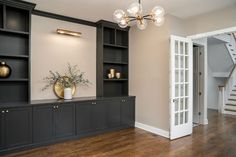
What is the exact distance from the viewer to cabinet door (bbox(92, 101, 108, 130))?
4.01 metres

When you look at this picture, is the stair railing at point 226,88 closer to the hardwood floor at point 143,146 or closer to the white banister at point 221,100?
the white banister at point 221,100

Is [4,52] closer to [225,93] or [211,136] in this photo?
[211,136]

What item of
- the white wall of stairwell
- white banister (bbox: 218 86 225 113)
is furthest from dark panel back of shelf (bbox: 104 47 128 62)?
white banister (bbox: 218 86 225 113)

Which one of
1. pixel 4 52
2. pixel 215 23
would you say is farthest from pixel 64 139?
pixel 215 23

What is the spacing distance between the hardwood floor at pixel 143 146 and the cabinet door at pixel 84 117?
0.24 metres

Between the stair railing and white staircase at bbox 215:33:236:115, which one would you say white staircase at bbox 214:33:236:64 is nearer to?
white staircase at bbox 215:33:236:115

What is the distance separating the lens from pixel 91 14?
13.1 feet

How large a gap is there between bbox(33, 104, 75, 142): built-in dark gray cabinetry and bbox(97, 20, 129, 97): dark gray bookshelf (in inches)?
45.2

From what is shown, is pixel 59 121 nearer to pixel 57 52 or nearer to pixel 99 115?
pixel 99 115

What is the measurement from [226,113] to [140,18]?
20.0 feet

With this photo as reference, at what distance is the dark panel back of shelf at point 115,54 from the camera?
15.9 ft

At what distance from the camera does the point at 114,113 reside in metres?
4.36

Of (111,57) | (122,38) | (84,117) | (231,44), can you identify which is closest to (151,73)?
(111,57)

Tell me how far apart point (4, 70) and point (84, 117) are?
1.86 m
